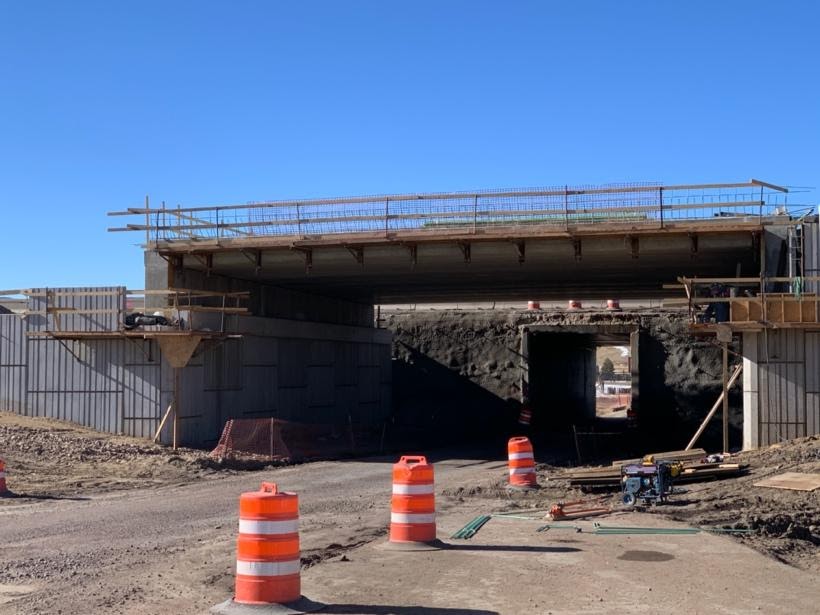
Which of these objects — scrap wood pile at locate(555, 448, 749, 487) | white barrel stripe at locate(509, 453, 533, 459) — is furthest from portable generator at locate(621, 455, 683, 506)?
white barrel stripe at locate(509, 453, 533, 459)

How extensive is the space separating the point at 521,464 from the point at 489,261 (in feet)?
33.2

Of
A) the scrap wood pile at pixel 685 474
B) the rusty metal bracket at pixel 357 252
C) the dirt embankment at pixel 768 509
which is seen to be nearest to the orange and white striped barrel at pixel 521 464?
the scrap wood pile at pixel 685 474

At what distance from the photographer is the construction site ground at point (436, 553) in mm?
8500

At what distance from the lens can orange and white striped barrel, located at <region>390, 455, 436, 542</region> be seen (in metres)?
11.0

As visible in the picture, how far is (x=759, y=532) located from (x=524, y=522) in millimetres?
3150

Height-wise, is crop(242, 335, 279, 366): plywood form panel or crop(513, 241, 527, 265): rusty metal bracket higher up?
crop(513, 241, 527, 265): rusty metal bracket

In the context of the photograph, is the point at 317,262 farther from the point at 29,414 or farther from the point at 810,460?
the point at 810,460

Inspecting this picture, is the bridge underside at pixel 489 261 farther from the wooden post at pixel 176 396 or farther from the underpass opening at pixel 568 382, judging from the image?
the underpass opening at pixel 568 382

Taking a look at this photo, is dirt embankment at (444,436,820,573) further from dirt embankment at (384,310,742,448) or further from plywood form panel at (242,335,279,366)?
dirt embankment at (384,310,742,448)

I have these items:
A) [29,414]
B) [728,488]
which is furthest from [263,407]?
[728,488]

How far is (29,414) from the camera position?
2736 cm

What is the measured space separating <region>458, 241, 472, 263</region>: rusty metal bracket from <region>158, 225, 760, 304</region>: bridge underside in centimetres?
3

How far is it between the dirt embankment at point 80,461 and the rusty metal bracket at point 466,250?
28.8 feet

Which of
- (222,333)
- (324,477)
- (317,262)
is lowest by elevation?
(324,477)
